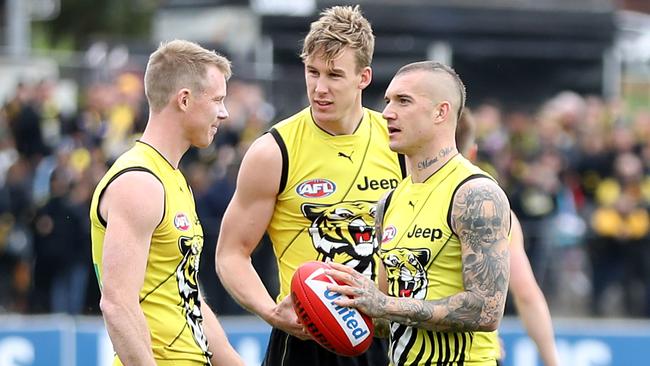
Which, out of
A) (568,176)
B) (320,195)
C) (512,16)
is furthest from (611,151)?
(320,195)

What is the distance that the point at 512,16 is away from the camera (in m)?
22.9

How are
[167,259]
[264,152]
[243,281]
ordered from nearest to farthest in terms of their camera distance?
1. [167,259]
2. [264,152]
3. [243,281]

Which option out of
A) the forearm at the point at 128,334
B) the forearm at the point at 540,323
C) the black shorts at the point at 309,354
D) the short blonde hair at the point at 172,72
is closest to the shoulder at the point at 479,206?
the short blonde hair at the point at 172,72

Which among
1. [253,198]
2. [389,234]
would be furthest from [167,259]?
[253,198]

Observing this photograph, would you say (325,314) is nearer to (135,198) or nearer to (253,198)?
(135,198)

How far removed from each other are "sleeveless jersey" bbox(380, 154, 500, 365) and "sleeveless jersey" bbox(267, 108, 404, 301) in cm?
90

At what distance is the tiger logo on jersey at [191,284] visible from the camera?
6.21 m

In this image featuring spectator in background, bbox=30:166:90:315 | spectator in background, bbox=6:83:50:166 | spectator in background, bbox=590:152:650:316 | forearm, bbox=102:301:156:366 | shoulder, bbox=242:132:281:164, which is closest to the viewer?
forearm, bbox=102:301:156:366

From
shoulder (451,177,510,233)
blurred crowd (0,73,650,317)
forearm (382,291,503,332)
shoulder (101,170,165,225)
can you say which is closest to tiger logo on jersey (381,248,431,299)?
forearm (382,291,503,332)

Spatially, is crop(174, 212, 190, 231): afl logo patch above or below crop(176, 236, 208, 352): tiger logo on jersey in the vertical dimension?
above

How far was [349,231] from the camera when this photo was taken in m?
7.16

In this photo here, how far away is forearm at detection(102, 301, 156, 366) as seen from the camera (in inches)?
230

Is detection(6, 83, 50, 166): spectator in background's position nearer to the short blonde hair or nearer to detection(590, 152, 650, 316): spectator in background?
detection(590, 152, 650, 316): spectator in background

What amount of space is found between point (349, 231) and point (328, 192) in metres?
0.23
